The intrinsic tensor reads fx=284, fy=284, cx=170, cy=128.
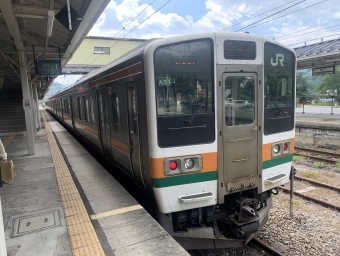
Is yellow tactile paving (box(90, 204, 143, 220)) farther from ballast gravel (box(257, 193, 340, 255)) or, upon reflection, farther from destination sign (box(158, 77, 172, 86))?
ballast gravel (box(257, 193, 340, 255))

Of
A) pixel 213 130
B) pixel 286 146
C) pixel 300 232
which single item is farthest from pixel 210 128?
pixel 300 232

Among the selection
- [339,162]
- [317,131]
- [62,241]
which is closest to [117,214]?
[62,241]

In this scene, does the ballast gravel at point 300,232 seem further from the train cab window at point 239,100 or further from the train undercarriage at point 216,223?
the train cab window at point 239,100

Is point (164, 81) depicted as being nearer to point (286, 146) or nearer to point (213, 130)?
point (213, 130)

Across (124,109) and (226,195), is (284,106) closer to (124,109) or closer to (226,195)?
(226,195)

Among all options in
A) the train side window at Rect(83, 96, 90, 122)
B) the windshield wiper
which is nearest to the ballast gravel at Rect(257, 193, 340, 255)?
the windshield wiper

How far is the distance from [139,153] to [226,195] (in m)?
1.37

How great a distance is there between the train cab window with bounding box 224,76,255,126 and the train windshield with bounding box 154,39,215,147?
0.26m

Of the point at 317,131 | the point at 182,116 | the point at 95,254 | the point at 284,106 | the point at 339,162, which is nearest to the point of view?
the point at 95,254

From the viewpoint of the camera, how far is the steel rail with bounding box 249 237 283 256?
4.19 metres

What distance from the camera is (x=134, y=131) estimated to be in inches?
165

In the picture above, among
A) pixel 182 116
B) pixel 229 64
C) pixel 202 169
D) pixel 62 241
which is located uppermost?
pixel 229 64

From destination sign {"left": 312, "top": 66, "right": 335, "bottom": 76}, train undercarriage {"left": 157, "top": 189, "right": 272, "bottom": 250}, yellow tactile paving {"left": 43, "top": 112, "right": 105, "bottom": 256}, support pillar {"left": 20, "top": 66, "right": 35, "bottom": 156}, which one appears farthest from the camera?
destination sign {"left": 312, "top": 66, "right": 335, "bottom": 76}

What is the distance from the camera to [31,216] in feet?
13.4
